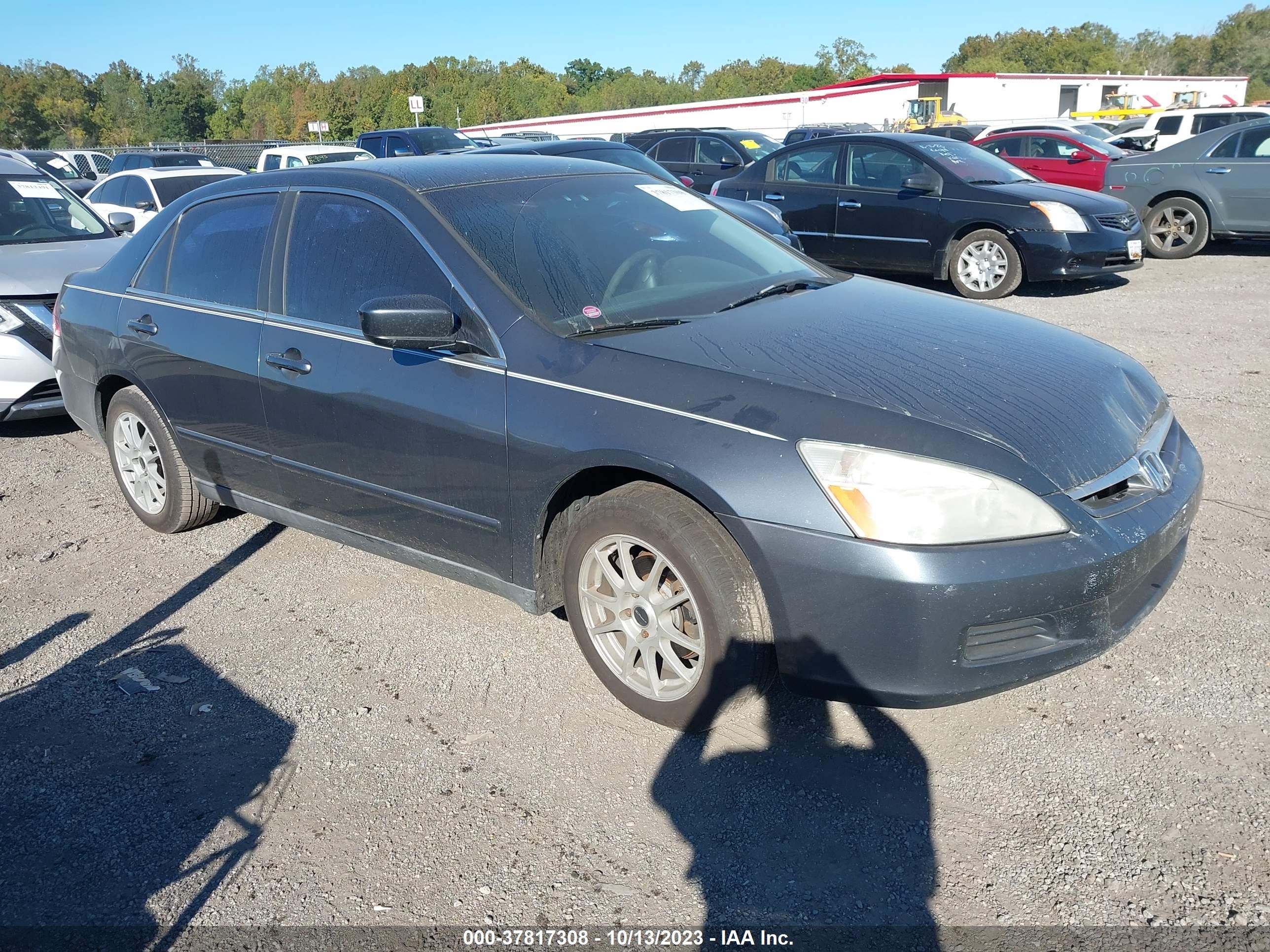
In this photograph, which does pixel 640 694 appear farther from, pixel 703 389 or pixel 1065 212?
pixel 1065 212

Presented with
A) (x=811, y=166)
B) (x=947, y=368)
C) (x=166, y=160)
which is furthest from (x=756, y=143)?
(x=947, y=368)

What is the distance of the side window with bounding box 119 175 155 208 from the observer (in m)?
12.8

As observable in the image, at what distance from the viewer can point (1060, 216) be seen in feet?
30.7

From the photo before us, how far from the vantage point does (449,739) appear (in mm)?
3221

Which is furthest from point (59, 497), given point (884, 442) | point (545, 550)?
point (884, 442)

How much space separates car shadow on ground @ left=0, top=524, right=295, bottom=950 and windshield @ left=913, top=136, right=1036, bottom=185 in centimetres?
842

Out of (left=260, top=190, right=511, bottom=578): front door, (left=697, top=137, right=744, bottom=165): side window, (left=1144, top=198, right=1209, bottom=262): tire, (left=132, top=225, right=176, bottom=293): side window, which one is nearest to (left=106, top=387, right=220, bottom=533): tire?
(left=132, top=225, right=176, bottom=293): side window

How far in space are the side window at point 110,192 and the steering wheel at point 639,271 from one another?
11760 millimetres

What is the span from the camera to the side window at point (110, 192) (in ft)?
43.8

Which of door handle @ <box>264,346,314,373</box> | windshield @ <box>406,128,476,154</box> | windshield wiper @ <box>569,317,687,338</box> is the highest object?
windshield @ <box>406,128,476,154</box>

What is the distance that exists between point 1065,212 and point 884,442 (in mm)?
7826

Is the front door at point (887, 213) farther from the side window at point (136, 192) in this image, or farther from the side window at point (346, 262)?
the side window at point (136, 192)

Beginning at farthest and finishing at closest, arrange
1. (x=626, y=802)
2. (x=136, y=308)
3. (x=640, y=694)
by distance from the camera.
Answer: (x=136, y=308) < (x=640, y=694) < (x=626, y=802)

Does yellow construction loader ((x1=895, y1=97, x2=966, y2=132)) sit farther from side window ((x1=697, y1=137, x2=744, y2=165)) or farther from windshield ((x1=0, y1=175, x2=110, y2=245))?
windshield ((x1=0, y1=175, x2=110, y2=245))
